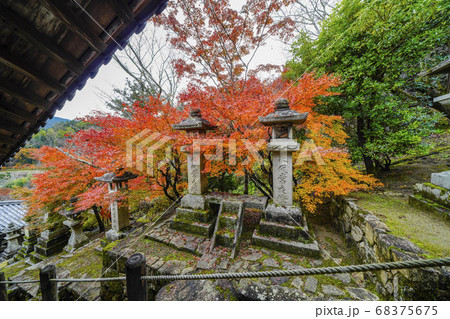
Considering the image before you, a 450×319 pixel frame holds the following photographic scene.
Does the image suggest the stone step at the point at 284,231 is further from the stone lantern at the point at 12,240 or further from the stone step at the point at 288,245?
the stone lantern at the point at 12,240

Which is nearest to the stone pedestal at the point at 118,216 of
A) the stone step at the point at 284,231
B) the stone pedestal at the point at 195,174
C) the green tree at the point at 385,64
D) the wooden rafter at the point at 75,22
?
the stone pedestal at the point at 195,174

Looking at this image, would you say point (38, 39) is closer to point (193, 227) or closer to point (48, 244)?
point (193, 227)

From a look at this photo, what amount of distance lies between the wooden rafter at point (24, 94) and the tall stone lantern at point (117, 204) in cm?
372

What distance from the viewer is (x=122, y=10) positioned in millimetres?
1483

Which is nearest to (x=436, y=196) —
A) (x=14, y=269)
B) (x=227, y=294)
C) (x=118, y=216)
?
(x=227, y=294)

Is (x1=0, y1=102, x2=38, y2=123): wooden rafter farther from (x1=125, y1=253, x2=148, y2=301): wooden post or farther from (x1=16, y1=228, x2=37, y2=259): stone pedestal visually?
(x1=16, y1=228, x2=37, y2=259): stone pedestal

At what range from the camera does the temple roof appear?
129 cm

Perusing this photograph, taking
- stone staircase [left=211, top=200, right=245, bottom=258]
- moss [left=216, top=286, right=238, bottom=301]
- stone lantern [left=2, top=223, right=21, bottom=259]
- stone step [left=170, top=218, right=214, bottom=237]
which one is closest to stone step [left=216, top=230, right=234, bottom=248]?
stone staircase [left=211, top=200, right=245, bottom=258]

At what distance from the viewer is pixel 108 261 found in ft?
13.2

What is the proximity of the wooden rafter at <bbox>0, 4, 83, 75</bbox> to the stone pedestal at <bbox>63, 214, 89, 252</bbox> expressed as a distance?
909 centimetres

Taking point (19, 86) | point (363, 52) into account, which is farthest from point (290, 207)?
point (363, 52)

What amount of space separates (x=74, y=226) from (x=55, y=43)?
31.6ft

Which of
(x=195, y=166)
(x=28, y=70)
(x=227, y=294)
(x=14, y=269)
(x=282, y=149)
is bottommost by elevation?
(x=14, y=269)

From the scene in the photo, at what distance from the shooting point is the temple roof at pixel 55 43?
1.29m
